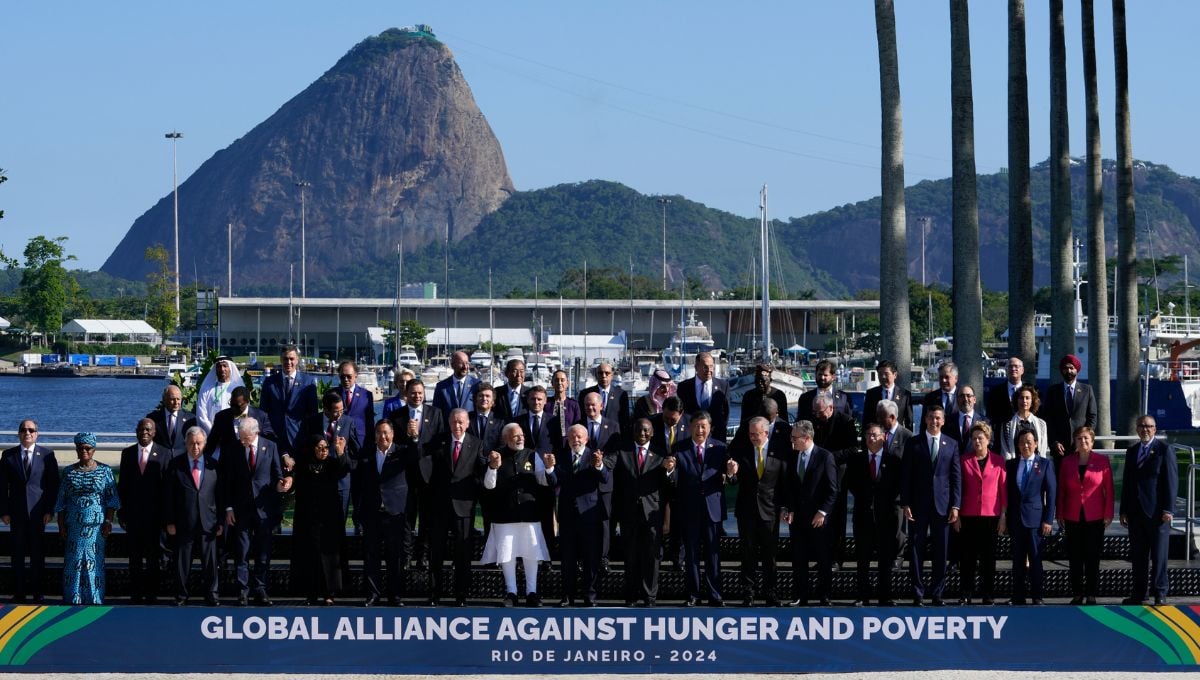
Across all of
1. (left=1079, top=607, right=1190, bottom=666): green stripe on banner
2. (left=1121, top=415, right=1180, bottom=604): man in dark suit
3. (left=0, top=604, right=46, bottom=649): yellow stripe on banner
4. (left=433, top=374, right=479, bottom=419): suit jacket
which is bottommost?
(left=1079, top=607, right=1190, bottom=666): green stripe on banner

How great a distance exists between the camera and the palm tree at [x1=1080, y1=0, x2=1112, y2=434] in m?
24.2

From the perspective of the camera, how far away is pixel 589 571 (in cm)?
1309

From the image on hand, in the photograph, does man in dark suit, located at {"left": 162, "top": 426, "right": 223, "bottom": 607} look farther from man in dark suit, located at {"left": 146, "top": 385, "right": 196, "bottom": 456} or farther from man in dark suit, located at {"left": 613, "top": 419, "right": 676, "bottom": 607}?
man in dark suit, located at {"left": 613, "top": 419, "right": 676, "bottom": 607}

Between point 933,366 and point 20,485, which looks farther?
point 933,366

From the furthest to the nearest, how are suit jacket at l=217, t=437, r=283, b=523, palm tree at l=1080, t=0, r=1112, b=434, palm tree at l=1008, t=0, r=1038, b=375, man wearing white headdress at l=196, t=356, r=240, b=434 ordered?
palm tree at l=1080, t=0, r=1112, b=434, palm tree at l=1008, t=0, r=1038, b=375, man wearing white headdress at l=196, t=356, r=240, b=434, suit jacket at l=217, t=437, r=283, b=523

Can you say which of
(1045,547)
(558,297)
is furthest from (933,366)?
(1045,547)

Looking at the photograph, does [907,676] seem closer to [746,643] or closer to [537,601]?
[746,643]

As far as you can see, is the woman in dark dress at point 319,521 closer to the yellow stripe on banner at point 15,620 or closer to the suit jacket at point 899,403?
the yellow stripe on banner at point 15,620

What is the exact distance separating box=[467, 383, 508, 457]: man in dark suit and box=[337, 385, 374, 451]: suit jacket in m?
0.93

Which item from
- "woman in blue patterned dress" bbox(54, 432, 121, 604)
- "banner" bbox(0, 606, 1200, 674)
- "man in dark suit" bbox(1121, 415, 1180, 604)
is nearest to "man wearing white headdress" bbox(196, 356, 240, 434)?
"woman in blue patterned dress" bbox(54, 432, 121, 604)

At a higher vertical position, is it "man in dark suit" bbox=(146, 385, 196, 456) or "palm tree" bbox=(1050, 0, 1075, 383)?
"palm tree" bbox=(1050, 0, 1075, 383)

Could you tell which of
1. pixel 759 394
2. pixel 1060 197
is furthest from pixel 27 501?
pixel 1060 197

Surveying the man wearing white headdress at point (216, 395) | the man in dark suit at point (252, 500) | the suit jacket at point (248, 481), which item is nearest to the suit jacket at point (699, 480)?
the man in dark suit at point (252, 500)

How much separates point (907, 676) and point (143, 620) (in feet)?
19.3
